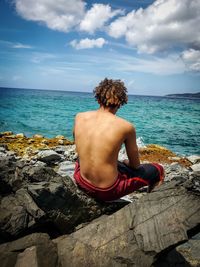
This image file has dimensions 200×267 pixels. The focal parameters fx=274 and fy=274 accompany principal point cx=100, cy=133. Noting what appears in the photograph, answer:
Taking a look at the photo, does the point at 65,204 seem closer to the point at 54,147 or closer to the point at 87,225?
the point at 87,225

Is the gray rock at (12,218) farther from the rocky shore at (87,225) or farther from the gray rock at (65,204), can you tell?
the gray rock at (65,204)

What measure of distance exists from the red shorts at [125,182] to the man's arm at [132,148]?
0.12 m


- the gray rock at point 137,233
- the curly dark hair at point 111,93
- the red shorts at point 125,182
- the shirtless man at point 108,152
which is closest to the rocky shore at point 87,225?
the gray rock at point 137,233

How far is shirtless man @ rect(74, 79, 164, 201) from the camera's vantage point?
420 cm

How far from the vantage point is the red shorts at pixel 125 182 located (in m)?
4.43

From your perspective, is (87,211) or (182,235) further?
(87,211)

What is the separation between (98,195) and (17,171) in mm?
1653

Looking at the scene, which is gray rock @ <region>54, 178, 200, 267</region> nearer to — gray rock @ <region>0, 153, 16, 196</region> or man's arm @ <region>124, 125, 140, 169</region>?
man's arm @ <region>124, 125, 140, 169</region>

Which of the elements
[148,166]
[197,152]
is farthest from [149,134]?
[148,166]

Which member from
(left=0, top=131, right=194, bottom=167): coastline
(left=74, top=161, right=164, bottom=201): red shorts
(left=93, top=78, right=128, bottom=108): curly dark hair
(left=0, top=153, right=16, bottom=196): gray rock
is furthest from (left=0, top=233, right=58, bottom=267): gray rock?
(left=0, top=131, right=194, bottom=167): coastline

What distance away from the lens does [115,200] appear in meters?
4.74

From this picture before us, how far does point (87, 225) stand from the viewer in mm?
4230

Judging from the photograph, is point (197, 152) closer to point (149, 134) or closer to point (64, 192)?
point (149, 134)

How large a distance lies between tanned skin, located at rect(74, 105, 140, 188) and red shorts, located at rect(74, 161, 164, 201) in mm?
89
